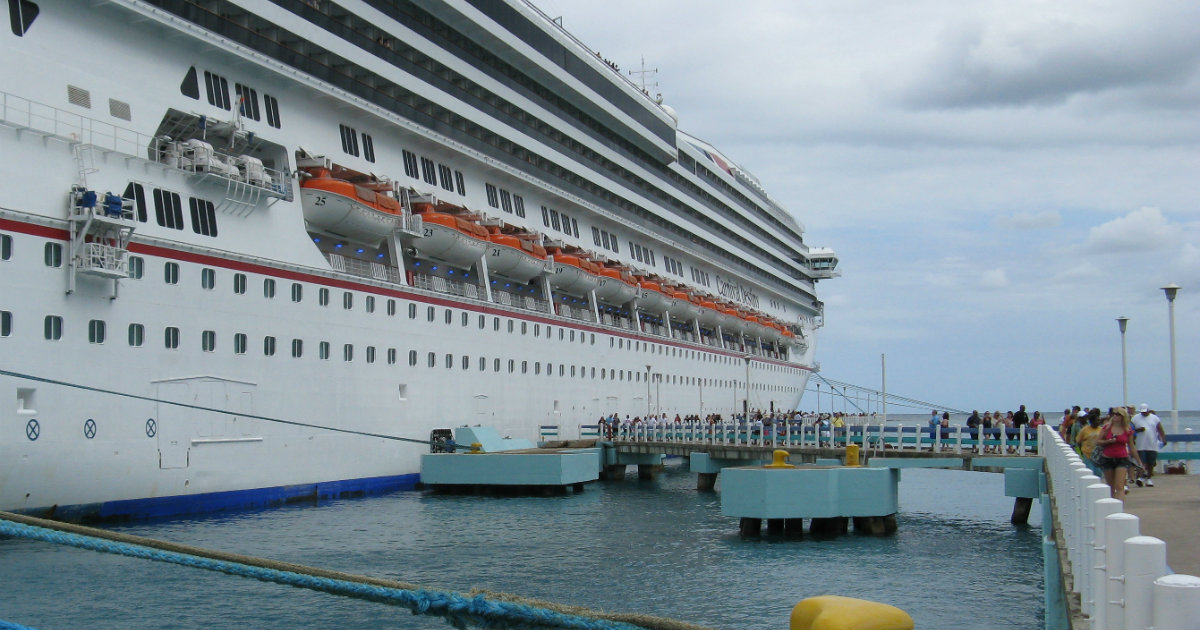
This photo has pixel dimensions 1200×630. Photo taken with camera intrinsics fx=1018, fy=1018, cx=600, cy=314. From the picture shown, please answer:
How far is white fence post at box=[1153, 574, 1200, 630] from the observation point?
3730 millimetres

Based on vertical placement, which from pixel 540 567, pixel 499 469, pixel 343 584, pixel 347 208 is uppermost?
pixel 347 208

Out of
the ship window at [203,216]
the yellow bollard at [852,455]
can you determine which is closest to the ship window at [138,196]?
the ship window at [203,216]

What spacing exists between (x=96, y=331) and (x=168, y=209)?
140 inches

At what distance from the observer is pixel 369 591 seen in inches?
194

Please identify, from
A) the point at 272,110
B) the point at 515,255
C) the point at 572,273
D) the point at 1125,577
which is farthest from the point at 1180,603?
the point at 572,273

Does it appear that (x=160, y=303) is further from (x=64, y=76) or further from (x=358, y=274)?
(x=358, y=274)

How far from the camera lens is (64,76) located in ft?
71.6

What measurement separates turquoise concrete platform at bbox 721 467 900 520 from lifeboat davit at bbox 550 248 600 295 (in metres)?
17.7

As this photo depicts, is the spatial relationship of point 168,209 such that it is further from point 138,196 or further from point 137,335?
point 137,335

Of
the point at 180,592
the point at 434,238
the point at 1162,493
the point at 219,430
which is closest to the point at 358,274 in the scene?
the point at 434,238

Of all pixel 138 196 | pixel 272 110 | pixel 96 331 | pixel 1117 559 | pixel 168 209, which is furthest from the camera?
pixel 272 110

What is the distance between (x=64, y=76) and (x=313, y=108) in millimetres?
8441

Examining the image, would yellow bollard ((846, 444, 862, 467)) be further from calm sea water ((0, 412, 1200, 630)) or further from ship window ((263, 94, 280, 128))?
ship window ((263, 94, 280, 128))

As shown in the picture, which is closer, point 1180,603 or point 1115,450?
point 1180,603
